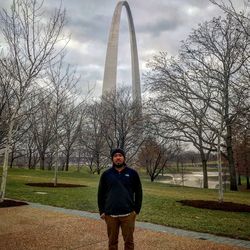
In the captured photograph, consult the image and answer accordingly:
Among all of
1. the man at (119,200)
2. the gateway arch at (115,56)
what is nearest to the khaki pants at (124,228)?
the man at (119,200)

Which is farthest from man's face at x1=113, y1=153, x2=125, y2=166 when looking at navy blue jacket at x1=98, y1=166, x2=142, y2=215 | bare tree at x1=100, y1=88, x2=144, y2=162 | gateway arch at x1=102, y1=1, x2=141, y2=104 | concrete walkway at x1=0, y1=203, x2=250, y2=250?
gateway arch at x1=102, y1=1, x2=141, y2=104

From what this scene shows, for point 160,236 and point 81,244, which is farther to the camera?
point 160,236

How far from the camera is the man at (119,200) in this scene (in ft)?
17.4

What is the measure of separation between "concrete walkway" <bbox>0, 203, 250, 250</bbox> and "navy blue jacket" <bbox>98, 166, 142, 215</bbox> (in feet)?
5.58

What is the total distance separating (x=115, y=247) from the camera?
5391mm

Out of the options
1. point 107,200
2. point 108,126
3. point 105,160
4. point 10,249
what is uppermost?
point 108,126

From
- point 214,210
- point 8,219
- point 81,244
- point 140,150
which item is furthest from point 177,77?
point 140,150

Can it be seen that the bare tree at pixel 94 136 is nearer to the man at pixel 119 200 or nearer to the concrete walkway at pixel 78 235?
the concrete walkway at pixel 78 235

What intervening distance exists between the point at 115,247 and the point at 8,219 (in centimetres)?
486

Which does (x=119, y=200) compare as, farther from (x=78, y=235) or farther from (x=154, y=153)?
(x=154, y=153)

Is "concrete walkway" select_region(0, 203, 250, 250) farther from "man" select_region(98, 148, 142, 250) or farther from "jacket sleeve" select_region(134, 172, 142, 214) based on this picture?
"jacket sleeve" select_region(134, 172, 142, 214)

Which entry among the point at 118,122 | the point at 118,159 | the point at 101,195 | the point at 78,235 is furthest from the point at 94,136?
the point at 118,159

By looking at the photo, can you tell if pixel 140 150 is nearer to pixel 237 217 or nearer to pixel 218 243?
pixel 237 217

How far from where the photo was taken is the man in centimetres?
530
